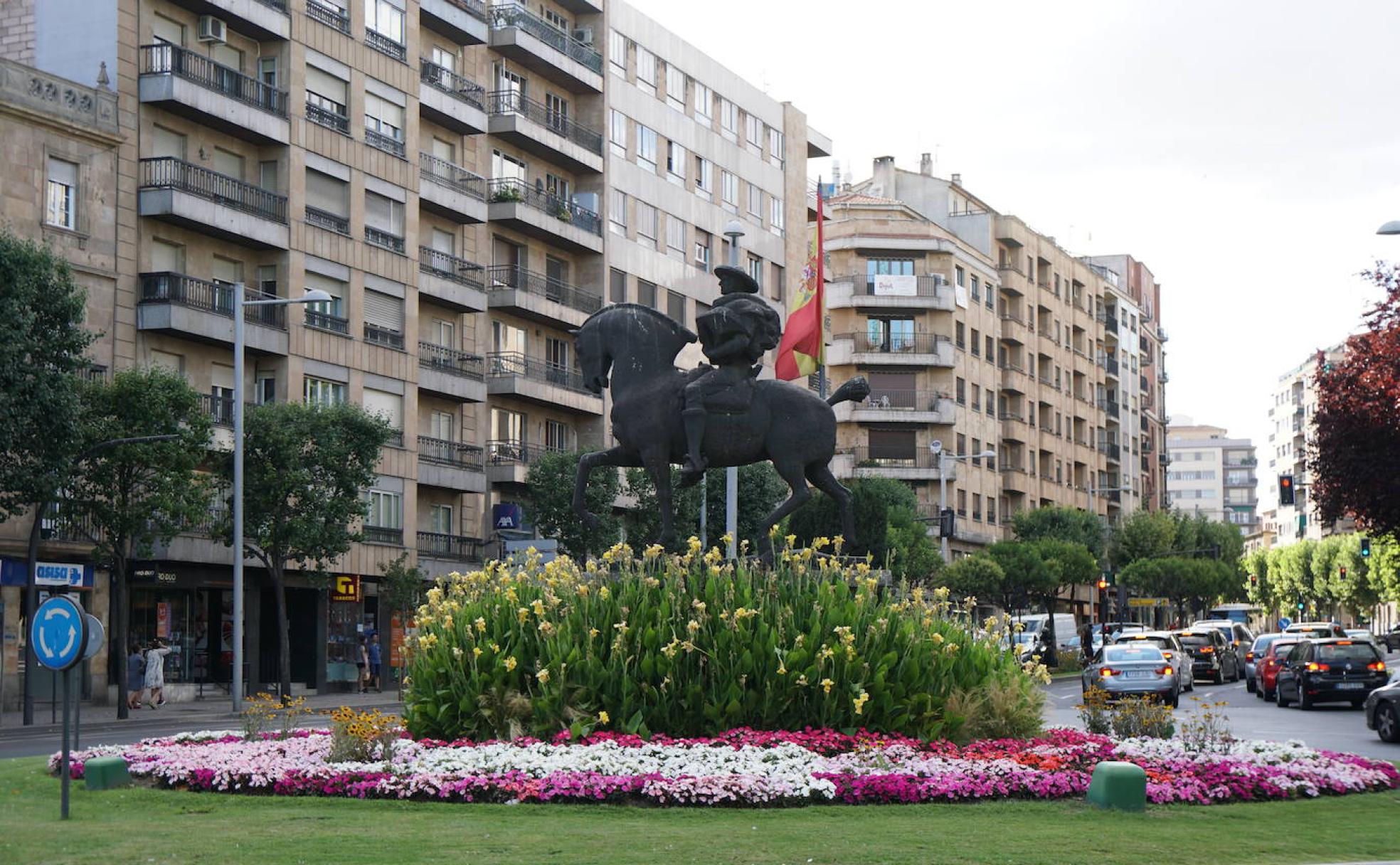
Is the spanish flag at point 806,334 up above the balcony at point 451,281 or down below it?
below

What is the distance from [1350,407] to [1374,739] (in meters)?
16.8

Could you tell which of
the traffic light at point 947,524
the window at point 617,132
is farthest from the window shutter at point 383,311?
the traffic light at point 947,524

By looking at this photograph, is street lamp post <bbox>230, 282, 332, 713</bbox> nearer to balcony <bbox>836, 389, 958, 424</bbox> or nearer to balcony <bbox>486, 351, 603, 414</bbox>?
balcony <bbox>486, 351, 603, 414</bbox>

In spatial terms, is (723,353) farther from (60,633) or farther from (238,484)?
(238,484)

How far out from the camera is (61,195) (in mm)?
47312

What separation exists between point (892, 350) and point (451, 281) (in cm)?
4218

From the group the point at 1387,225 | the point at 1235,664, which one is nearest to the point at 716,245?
the point at 1235,664

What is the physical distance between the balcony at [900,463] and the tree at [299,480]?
49711 mm

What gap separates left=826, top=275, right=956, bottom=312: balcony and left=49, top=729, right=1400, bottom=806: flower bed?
267 ft

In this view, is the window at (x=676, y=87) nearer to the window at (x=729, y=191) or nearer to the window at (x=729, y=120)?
the window at (x=729, y=120)

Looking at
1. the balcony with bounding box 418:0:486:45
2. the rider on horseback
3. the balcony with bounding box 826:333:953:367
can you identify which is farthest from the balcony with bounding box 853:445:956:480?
the rider on horseback

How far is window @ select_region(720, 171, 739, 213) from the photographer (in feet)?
266

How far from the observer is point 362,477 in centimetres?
5028

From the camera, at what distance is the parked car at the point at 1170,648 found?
143 ft
